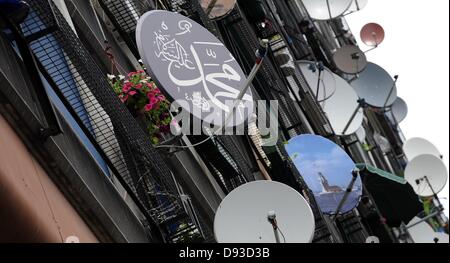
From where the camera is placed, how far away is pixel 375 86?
37219 mm

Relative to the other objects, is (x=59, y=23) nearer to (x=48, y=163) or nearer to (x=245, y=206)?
(x=48, y=163)

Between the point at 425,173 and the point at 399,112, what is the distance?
1275 centimetres

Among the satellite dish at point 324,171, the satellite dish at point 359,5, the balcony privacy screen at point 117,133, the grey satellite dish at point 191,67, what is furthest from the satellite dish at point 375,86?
the balcony privacy screen at point 117,133

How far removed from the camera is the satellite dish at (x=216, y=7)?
18516 mm

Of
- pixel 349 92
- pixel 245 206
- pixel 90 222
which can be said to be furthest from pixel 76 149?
pixel 349 92

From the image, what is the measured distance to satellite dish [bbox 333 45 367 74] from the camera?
31.9m

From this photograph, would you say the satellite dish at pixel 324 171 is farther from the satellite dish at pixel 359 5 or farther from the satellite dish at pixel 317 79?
the satellite dish at pixel 359 5

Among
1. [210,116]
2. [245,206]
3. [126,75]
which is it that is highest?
[126,75]

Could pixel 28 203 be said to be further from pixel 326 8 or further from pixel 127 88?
pixel 326 8

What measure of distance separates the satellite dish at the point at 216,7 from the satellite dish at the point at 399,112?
31.6m

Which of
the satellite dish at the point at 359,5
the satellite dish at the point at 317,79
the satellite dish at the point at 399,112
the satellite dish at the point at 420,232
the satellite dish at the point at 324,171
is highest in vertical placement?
the satellite dish at the point at 359,5

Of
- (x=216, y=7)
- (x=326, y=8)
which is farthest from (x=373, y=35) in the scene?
(x=216, y=7)

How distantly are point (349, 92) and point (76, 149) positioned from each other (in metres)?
19.0
